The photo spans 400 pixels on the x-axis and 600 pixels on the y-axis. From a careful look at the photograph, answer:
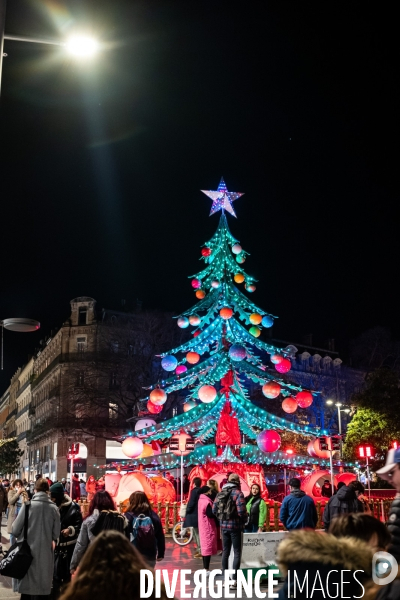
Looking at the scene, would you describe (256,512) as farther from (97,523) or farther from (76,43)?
(76,43)

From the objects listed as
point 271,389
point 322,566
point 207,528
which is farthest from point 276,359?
point 322,566

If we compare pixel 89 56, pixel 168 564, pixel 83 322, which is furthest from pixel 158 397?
pixel 83 322

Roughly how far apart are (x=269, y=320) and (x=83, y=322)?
40304 millimetres

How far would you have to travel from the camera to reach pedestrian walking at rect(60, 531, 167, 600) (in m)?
2.78

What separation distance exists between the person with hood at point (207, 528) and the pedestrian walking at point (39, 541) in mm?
4610

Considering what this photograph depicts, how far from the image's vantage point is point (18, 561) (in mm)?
7113

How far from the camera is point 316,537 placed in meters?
3.27

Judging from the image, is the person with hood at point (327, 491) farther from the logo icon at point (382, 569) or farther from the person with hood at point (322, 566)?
the person with hood at point (322, 566)

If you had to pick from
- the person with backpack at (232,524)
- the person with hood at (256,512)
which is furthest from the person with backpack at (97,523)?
the person with hood at (256,512)

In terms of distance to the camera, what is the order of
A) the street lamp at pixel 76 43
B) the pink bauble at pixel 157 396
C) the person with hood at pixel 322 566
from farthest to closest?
the pink bauble at pixel 157 396, the street lamp at pixel 76 43, the person with hood at pixel 322 566

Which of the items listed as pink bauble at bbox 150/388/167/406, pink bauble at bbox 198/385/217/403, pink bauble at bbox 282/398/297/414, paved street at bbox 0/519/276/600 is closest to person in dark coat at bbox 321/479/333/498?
pink bauble at bbox 282/398/297/414

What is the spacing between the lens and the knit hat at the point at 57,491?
822cm

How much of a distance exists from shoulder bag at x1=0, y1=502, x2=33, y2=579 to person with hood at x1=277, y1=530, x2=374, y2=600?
4794mm

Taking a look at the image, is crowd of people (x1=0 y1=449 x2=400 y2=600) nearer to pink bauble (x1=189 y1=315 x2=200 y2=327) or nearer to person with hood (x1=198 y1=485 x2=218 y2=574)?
person with hood (x1=198 y1=485 x2=218 y2=574)
